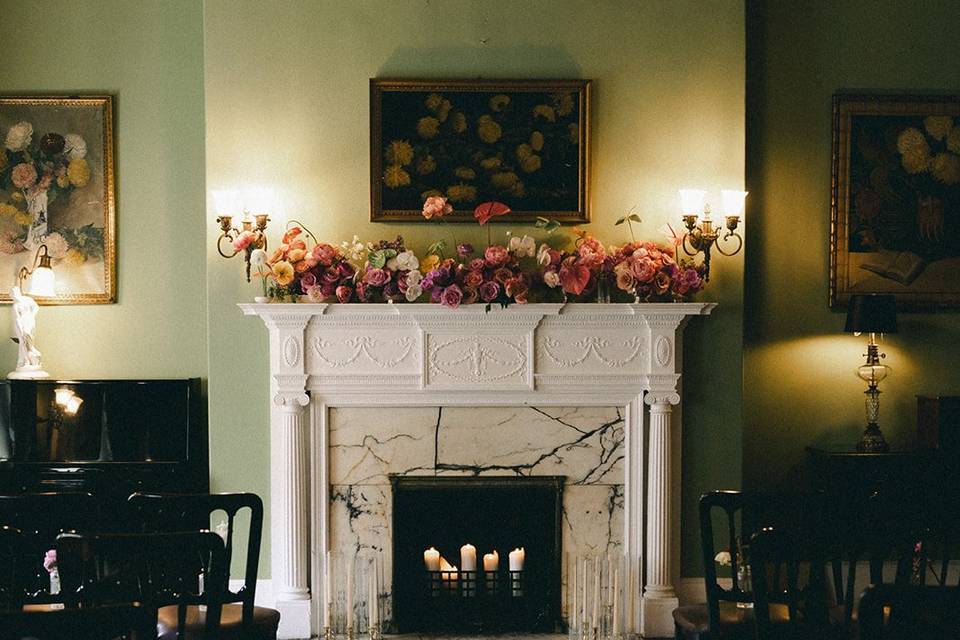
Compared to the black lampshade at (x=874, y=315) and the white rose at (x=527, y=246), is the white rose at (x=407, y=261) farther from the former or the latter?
the black lampshade at (x=874, y=315)

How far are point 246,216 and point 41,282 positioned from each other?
52.8 inches

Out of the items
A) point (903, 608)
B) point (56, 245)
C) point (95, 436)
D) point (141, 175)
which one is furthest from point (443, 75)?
point (903, 608)

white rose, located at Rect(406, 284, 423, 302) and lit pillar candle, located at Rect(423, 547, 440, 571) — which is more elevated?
white rose, located at Rect(406, 284, 423, 302)

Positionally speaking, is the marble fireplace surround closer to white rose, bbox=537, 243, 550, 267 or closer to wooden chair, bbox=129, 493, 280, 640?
white rose, bbox=537, 243, 550, 267

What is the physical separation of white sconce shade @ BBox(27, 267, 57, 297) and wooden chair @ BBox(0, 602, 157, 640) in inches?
136

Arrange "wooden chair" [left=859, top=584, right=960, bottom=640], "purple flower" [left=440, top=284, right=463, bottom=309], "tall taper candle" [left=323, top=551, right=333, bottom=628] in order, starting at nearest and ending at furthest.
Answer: "wooden chair" [left=859, top=584, right=960, bottom=640] → "tall taper candle" [left=323, top=551, right=333, bottom=628] → "purple flower" [left=440, top=284, right=463, bottom=309]

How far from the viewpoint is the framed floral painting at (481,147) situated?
4.60 metres

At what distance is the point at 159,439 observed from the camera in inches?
182

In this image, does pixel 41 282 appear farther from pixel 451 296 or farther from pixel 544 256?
pixel 544 256

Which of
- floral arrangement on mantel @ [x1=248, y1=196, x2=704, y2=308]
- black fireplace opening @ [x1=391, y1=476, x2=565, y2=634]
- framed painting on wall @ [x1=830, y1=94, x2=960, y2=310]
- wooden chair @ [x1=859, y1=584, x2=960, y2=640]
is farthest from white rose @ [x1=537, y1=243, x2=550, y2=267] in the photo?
wooden chair @ [x1=859, y1=584, x2=960, y2=640]

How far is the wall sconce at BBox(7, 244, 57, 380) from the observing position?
15.9 feet

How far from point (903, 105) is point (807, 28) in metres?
0.67

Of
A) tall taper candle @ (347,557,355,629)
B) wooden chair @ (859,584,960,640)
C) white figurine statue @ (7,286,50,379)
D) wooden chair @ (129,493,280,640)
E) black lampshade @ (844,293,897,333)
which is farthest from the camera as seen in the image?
white figurine statue @ (7,286,50,379)

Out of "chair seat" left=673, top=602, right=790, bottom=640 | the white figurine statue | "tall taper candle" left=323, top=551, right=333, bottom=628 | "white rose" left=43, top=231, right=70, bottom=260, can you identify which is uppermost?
"white rose" left=43, top=231, right=70, bottom=260
